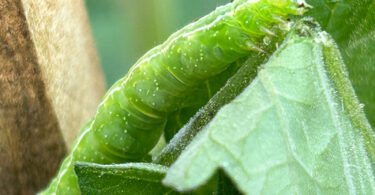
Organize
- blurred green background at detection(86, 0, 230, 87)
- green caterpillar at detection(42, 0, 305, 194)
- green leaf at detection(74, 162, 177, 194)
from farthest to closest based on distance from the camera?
blurred green background at detection(86, 0, 230, 87), green caterpillar at detection(42, 0, 305, 194), green leaf at detection(74, 162, 177, 194)

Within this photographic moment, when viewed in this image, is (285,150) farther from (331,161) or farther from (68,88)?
(68,88)

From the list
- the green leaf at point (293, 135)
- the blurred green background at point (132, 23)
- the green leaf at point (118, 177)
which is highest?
the green leaf at point (293, 135)

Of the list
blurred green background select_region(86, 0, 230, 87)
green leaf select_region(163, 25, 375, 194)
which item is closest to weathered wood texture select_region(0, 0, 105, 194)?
green leaf select_region(163, 25, 375, 194)

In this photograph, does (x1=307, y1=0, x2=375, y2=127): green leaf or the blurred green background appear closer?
(x1=307, y1=0, x2=375, y2=127): green leaf

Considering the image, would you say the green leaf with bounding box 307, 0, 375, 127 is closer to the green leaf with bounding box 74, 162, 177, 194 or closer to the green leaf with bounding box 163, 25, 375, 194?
the green leaf with bounding box 163, 25, 375, 194

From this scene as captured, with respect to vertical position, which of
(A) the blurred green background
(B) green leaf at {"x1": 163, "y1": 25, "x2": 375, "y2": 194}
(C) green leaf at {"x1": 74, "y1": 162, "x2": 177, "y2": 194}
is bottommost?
(A) the blurred green background

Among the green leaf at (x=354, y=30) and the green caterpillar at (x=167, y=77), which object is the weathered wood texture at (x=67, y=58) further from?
the green leaf at (x=354, y=30)

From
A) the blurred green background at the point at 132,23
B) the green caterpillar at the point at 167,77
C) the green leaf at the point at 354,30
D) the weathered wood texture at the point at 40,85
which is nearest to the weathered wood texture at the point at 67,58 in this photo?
the weathered wood texture at the point at 40,85
